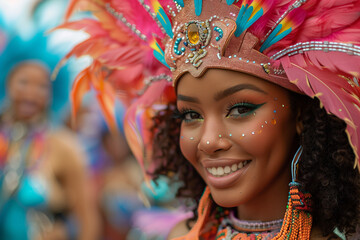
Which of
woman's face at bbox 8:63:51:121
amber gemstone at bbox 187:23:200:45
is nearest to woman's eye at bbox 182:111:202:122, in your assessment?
amber gemstone at bbox 187:23:200:45

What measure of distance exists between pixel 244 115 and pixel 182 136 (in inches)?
11.7

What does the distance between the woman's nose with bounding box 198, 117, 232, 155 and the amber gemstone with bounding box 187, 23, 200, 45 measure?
0.97 ft

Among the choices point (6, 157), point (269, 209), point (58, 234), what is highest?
point (269, 209)

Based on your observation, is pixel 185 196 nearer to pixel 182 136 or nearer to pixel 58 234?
pixel 182 136

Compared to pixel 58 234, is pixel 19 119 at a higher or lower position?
higher

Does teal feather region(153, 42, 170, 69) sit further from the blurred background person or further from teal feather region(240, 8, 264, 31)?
the blurred background person

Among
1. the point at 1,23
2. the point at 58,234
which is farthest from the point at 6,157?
the point at 1,23

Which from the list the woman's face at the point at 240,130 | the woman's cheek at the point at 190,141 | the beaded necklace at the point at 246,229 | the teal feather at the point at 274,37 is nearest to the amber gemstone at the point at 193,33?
the woman's face at the point at 240,130

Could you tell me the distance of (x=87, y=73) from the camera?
217cm

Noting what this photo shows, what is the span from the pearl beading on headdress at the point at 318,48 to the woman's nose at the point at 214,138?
1.01 ft

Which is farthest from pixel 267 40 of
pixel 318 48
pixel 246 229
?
pixel 246 229

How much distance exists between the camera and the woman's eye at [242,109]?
5.39 feet

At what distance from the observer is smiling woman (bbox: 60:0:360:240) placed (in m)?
1.54

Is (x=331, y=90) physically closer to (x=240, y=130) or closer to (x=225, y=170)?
(x=240, y=130)
